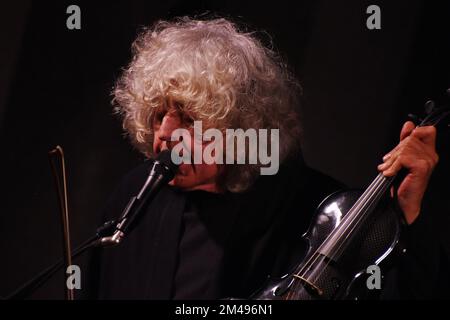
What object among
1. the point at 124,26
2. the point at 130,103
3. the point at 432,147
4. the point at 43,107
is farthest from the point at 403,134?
the point at 43,107

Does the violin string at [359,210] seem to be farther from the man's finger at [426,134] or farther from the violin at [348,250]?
the man's finger at [426,134]

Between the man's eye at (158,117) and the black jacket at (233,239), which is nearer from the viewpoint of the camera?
the black jacket at (233,239)

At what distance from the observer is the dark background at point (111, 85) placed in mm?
1662

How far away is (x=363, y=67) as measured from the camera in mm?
1729

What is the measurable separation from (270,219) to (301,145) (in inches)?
13.5

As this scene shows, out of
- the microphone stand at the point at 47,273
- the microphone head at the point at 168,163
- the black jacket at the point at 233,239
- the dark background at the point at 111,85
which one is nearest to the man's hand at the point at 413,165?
the black jacket at the point at 233,239

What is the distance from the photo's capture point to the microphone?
3.86 ft

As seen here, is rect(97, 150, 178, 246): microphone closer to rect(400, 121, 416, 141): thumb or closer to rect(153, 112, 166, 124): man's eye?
rect(153, 112, 166, 124): man's eye

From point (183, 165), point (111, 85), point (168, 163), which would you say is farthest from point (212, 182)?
point (111, 85)

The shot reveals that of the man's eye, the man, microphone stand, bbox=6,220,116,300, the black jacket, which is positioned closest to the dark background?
the man

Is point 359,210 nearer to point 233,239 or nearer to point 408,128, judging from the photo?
point 408,128
